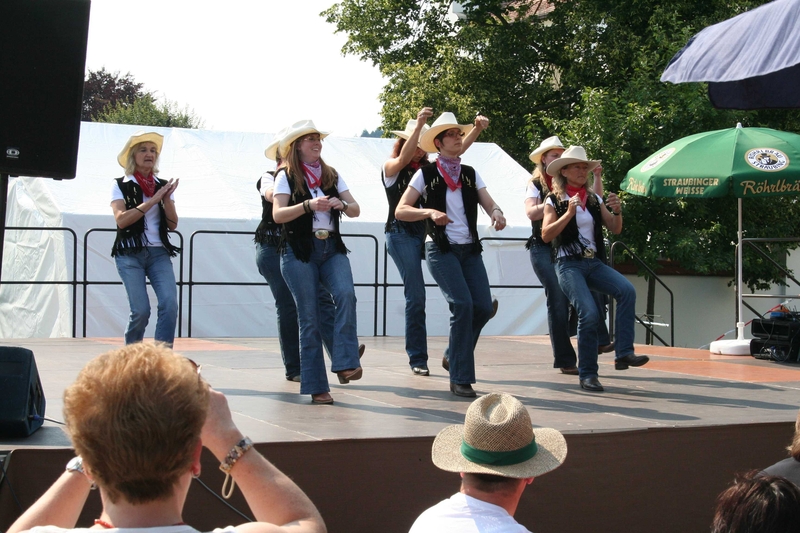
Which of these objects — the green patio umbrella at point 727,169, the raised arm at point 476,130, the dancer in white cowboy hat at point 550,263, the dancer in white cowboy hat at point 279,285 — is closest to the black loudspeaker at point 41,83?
the dancer in white cowboy hat at point 279,285

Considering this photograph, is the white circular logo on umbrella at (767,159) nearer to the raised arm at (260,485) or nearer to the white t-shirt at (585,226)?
the white t-shirt at (585,226)

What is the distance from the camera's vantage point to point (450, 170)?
602 cm

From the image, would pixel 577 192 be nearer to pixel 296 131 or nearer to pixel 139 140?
pixel 296 131

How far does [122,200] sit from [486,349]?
4.26 metres

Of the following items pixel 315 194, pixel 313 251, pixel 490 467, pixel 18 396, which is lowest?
pixel 18 396

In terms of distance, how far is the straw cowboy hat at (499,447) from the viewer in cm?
244

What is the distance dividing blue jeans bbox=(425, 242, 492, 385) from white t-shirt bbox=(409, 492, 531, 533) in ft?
10.9

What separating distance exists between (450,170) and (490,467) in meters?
3.76

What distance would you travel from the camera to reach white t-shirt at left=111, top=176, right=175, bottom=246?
637 centimetres

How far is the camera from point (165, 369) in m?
1.71

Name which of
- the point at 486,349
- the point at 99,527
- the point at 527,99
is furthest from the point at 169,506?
the point at 527,99

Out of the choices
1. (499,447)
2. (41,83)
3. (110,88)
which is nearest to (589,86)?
(41,83)

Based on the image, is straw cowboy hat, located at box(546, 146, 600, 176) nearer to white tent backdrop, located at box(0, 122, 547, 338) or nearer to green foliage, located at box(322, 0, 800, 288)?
white tent backdrop, located at box(0, 122, 547, 338)

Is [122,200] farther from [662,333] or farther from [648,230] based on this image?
[662,333]
